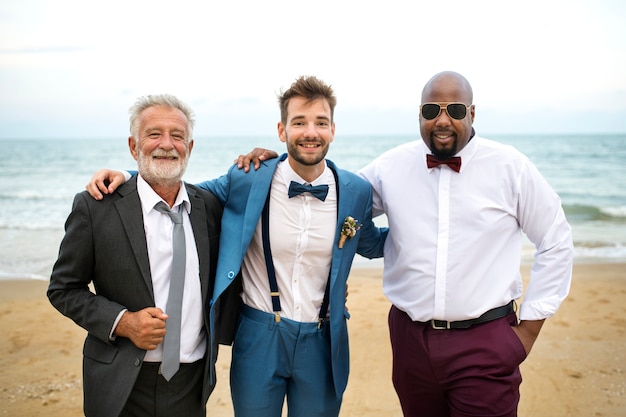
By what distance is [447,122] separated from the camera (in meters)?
3.30

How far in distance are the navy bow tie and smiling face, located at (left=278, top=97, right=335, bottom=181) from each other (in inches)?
3.8

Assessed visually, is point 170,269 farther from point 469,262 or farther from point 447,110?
point 447,110

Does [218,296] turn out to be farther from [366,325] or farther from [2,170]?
[2,170]

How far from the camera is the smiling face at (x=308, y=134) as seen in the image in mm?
3275

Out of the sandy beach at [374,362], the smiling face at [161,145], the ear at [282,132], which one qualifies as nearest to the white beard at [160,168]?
the smiling face at [161,145]

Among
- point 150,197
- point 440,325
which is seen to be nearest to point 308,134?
point 150,197

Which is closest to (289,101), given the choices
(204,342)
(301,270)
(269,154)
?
(269,154)

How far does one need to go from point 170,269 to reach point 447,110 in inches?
68.3

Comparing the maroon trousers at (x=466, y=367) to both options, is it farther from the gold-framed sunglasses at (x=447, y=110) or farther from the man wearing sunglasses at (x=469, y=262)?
the gold-framed sunglasses at (x=447, y=110)

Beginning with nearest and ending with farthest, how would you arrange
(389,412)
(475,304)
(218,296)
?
(218,296)
(475,304)
(389,412)

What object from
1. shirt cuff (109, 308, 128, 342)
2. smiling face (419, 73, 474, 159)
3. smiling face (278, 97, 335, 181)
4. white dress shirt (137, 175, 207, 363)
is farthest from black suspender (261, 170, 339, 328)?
smiling face (419, 73, 474, 159)

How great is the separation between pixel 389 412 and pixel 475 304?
2422 millimetres

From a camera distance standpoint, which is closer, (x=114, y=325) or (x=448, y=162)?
(x=114, y=325)

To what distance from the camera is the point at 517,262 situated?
11.2 feet
